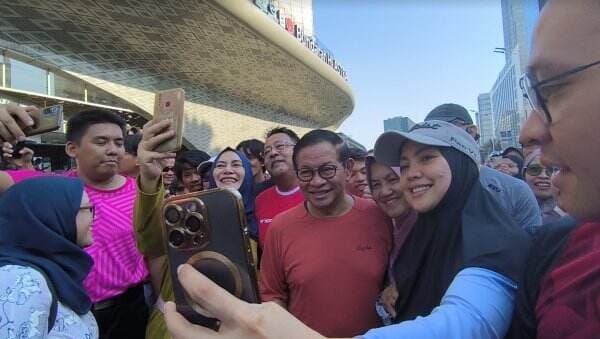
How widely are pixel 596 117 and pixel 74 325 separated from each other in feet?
6.08

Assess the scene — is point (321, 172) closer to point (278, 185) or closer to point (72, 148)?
point (278, 185)

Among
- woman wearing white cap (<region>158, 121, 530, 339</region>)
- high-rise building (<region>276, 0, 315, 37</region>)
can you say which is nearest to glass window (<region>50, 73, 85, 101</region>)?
woman wearing white cap (<region>158, 121, 530, 339</region>)

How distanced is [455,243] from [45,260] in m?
1.60

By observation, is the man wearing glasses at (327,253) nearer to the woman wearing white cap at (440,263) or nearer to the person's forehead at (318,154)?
the person's forehead at (318,154)

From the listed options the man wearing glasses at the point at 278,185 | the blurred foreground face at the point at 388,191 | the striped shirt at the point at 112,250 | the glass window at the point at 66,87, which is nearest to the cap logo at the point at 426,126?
the blurred foreground face at the point at 388,191

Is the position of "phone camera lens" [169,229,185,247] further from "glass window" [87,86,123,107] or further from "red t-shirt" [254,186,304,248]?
"glass window" [87,86,123,107]

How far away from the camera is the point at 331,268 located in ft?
6.46

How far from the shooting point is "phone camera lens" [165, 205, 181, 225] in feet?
2.99

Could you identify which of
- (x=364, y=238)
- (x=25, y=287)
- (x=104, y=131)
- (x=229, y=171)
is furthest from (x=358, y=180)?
(x=25, y=287)

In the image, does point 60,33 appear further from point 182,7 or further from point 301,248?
point 301,248

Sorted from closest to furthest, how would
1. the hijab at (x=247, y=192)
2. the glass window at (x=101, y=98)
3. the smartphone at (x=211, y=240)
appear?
the smartphone at (x=211, y=240) < the hijab at (x=247, y=192) < the glass window at (x=101, y=98)

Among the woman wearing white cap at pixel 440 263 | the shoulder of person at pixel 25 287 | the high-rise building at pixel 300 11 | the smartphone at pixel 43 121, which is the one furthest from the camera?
the high-rise building at pixel 300 11

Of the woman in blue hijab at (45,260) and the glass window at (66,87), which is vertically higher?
the glass window at (66,87)

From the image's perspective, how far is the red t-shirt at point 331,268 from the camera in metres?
1.92
